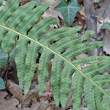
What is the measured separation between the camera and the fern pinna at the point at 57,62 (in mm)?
1180

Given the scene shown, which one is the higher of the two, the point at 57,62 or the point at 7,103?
the point at 57,62

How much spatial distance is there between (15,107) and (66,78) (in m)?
0.73

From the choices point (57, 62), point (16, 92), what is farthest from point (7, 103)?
point (57, 62)

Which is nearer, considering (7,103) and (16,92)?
(7,103)

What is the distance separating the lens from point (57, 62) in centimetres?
122

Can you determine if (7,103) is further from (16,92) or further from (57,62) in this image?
(57,62)

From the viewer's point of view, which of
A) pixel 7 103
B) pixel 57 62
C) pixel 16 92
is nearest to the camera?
pixel 57 62

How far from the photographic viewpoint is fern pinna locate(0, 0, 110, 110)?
3.87ft

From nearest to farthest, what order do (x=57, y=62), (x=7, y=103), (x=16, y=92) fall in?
(x=57, y=62), (x=7, y=103), (x=16, y=92)

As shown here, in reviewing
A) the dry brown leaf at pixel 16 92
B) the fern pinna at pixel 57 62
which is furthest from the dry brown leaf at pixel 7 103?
the fern pinna at pixel 57 62

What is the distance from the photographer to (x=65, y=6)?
2.22 m

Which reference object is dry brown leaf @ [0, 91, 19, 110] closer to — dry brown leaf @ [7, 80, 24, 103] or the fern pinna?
dry brown leaf @ [7, 80, 24, 103]

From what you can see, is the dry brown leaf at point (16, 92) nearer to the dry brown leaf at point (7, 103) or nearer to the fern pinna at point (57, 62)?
the dry brown leaf at point (7, 103)

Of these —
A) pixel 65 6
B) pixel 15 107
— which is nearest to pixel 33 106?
pixel 15 107
